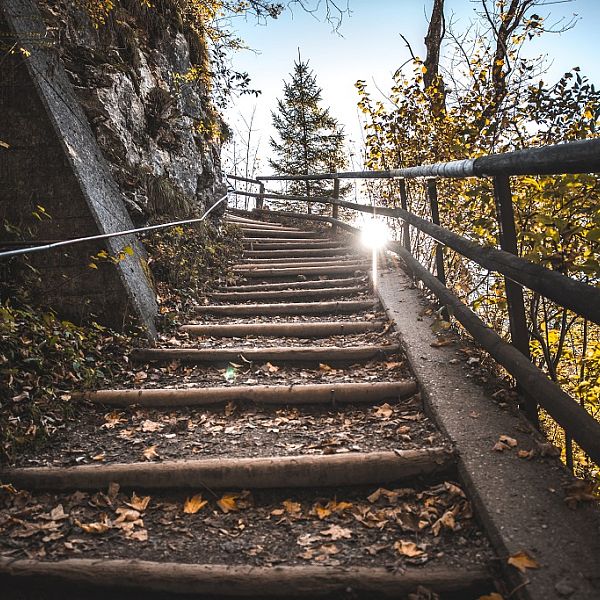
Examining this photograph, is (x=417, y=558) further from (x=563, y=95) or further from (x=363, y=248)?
(x=363, y=248)

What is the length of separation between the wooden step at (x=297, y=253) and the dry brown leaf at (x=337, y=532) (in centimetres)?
547

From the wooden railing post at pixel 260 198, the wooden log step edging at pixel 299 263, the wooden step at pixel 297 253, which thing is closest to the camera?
the wooden log step edging at pixel 299 263

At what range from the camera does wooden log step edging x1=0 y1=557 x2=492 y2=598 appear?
59.7 inches

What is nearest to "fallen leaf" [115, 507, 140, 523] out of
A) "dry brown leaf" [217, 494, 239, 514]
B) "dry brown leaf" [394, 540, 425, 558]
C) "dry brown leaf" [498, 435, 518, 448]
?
"dry brown leaf" [217, 494, 239, 514]

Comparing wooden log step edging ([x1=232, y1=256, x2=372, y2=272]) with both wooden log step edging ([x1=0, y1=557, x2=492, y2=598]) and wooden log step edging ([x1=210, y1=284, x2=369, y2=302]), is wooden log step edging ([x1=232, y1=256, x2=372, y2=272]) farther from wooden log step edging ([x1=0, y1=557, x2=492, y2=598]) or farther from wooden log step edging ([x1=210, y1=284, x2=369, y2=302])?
wooden log step edging ([x1=0, y1=557, x2=492, y2=598])

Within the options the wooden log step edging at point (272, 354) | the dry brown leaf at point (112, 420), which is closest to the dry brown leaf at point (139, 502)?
the dry brown leaf at point (112, 420)

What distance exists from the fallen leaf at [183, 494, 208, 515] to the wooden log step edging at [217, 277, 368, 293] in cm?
365

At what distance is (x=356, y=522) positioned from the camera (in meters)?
1.87

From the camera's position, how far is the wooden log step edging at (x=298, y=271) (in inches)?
235

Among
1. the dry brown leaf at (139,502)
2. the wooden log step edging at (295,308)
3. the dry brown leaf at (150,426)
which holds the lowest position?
the dry brown leaf at (139,502)

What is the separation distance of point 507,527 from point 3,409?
2.64 meters

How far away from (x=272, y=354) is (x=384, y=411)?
118 centimetres

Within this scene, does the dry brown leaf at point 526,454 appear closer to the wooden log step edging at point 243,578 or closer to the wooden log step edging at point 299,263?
the wooden log step edging at point 243,578

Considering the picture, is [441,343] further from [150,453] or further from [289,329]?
[150,453]
